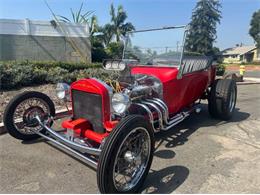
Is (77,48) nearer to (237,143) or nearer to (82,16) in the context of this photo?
(82,16)

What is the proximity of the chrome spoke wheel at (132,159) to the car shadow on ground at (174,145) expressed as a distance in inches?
8.9

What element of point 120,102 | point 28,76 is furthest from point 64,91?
point 28,76

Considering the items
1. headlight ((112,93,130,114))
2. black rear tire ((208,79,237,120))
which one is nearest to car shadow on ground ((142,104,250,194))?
black rear tire ((208,79,237,120))

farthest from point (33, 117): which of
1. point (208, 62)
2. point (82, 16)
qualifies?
point (82, 16)

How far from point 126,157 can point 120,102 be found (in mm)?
752

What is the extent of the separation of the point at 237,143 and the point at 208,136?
547 mm

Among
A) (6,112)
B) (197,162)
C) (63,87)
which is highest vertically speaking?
(63,87)

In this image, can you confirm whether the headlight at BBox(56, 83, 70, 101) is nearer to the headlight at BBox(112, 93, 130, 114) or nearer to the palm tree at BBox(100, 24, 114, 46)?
the headlight at BBox(112, 93, 130, 114)

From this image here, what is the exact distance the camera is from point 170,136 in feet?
15.9

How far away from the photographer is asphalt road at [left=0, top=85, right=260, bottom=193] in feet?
10.3

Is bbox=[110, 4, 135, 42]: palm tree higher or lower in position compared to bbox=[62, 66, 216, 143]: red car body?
higher

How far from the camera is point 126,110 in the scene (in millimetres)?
3484

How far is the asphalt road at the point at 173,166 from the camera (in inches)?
123

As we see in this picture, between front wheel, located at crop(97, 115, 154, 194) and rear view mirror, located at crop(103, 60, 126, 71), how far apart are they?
1.29m
